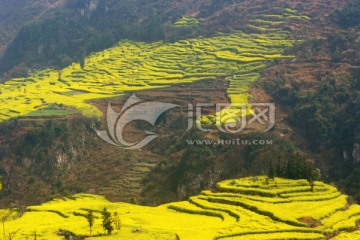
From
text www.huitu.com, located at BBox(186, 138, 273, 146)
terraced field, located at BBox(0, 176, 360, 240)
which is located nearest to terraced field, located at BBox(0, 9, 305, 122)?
text www.huitu.com, located at BBox(186, 138, 273, 146)

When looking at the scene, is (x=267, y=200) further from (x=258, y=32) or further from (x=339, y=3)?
(x=339, y=3)

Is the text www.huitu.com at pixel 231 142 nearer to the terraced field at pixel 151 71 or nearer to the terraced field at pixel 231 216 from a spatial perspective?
the terraced field at pixel 231 216

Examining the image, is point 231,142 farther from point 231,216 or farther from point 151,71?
point 151,71

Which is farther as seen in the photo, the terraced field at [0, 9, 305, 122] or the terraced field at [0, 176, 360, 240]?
the terraced field at [0, 9, 305, 122]

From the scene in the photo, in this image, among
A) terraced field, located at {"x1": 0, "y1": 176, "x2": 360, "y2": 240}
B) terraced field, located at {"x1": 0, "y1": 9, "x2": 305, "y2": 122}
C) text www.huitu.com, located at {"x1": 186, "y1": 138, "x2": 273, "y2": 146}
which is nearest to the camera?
terraced field, located at {"x1": 0, "y1": 176, "x2": 360, "y2": 240}

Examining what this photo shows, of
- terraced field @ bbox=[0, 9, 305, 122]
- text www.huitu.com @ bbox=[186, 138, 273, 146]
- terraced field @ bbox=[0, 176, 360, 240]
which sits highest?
terraced field @ bbox=[0, 9, 305, 122]

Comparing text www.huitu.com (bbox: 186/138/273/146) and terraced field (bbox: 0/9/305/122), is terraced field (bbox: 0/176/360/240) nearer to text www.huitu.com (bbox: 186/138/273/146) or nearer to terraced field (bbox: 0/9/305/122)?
text www.huitu.com (bbox: 186/138/273/146)

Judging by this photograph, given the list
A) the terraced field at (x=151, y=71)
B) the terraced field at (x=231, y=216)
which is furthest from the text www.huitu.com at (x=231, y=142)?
the terraced field at (x=151, y=71)
